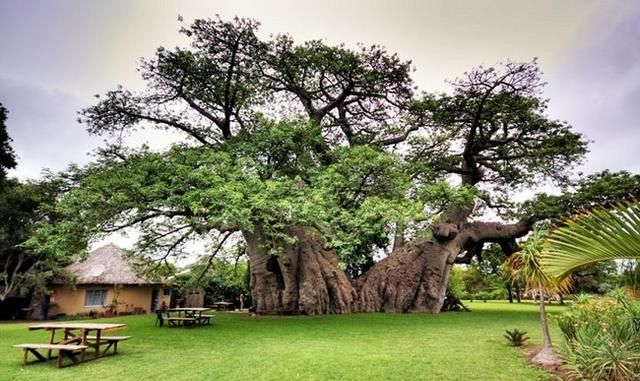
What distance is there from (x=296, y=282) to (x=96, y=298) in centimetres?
1282

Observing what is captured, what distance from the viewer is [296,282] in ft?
58.2

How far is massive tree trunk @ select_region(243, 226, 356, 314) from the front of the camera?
1730cm

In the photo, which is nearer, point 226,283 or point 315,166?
point 315,166

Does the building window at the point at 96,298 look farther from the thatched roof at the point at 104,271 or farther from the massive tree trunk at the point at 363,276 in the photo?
the massive tree trunk at the point at 363,276

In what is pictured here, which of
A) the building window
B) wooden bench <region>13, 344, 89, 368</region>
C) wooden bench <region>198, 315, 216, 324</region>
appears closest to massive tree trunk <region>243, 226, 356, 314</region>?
wooden bench <region>198, 315, 216, 324</region>

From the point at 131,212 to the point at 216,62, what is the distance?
6693 mm

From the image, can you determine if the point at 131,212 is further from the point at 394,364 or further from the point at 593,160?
the point at 593,160

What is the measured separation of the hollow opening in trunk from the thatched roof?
844 centimetres

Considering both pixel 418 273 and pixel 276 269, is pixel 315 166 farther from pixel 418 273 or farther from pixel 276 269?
pixel 418 273

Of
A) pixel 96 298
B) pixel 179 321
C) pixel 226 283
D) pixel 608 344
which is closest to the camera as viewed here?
pixel 608 344

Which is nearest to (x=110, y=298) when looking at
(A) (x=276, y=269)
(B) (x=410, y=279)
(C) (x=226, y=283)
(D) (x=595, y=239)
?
(C) (x=226, y=283)

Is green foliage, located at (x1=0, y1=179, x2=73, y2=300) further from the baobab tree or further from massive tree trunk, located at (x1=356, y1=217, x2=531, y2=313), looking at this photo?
massive tree trunk, located at (x1=356, y1=217, x2=531, y2=313)

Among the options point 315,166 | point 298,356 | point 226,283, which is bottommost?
point 298,356

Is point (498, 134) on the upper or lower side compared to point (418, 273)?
upper
